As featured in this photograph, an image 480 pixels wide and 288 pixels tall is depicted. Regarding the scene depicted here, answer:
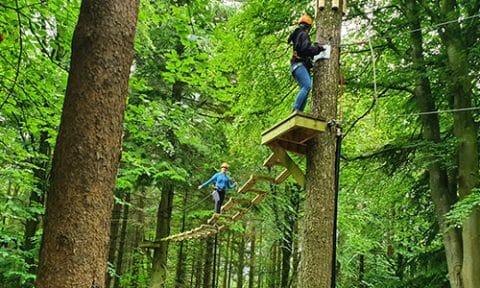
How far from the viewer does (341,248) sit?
39.6ft

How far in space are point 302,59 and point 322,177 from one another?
1129mm

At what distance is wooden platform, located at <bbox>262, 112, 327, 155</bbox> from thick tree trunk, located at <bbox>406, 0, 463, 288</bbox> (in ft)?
8.12

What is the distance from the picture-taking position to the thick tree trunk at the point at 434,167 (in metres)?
5.83

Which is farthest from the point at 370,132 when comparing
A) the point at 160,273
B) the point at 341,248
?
the point at 160,273

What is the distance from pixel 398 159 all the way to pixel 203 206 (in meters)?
6.27

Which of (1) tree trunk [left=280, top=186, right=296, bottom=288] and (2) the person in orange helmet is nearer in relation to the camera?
(2) the person in orange helmet

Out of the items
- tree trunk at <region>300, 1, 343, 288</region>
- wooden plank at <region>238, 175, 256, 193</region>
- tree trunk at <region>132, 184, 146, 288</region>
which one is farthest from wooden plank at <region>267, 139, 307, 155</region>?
tree trunk at <region>132, 184, 146, 288</region>

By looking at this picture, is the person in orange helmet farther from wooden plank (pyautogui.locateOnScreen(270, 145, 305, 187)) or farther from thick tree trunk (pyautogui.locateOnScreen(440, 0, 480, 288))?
thick tree trunk (pyautogui.locateOnScreen(440, 0, 480, 288))

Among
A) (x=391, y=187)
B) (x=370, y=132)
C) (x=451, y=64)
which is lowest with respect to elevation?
(x=391, y=187)

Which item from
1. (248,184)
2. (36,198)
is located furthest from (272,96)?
(36,198)

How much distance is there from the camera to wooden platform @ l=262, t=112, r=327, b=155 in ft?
12.2

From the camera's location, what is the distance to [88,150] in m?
1.89

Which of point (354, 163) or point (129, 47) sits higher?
point (354, 163)

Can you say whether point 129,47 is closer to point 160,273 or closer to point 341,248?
point 160,273
